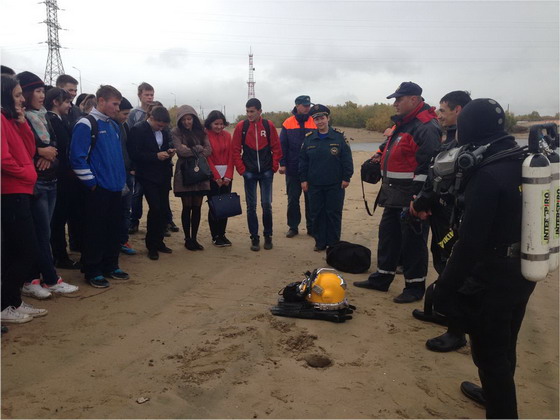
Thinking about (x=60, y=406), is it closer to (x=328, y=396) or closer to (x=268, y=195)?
(x=328, y=396)

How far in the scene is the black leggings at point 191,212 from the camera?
722cm

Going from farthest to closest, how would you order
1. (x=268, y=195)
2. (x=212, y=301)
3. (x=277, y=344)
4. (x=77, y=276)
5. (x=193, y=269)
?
(x=268, y=195) → (x=193, y=269) → (x=77, y=276) → (x=212, y=301) → (x=277, y=344)

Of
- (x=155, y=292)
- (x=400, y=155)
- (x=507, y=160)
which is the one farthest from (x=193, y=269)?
(x=507, y=160)

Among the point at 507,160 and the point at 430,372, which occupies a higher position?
the point at 507,160

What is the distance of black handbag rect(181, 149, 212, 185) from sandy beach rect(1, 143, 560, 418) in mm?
1615

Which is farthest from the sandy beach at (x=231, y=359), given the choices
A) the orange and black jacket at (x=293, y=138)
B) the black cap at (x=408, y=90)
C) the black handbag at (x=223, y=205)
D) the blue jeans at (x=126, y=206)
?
the orange and black jacket at (x=293, y=138)

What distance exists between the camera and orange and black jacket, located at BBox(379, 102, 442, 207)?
17.3ft

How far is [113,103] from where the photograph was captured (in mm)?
5461

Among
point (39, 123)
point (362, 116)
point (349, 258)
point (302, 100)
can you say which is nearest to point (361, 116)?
point (362, 116)

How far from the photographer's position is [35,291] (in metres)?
5.03

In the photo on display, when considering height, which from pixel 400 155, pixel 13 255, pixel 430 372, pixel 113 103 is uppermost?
pixel 113 103

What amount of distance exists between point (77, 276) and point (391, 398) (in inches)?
161

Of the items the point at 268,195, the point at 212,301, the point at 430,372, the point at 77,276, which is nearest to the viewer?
the point at 430,372

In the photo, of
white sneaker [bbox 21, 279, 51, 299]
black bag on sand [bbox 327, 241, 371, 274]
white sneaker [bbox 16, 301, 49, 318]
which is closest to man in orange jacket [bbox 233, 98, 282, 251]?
black bag on sand [bbox 327, 241, 371, 274]
